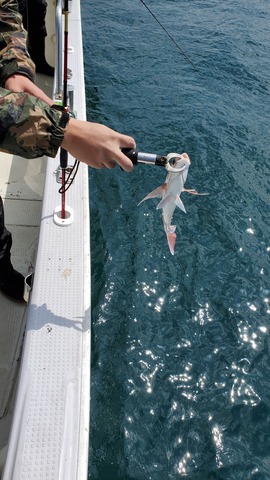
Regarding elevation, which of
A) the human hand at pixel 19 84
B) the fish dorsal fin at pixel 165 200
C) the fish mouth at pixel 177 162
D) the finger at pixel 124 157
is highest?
the finger at pixel 124 157

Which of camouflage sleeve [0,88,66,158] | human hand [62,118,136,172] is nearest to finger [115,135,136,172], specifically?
human hand [62,118,136,172]

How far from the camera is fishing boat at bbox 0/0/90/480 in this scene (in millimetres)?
1542

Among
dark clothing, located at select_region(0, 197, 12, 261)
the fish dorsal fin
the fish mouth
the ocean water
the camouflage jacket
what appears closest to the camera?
the camouflage jacket

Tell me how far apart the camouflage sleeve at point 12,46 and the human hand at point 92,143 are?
1054 millimetres

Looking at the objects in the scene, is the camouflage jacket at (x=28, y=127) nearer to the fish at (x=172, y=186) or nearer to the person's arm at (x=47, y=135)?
the person's arm at (x=47, y=135)

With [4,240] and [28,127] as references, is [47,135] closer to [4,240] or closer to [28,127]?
[28,127]

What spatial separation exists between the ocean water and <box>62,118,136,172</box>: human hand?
182 cm

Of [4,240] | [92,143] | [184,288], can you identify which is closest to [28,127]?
[92,143]

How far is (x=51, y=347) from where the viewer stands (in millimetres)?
1860

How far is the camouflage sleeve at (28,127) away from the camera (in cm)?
147

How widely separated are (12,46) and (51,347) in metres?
1.75

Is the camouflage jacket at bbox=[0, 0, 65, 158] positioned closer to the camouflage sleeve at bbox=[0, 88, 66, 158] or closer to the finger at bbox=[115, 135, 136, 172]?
the camouflage sleeve at bbox=[0, 88, 66, 158]

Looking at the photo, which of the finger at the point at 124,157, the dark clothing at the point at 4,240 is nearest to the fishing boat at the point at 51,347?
the dark clothing at the point at 4,240

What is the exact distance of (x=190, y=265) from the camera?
3.78 m
